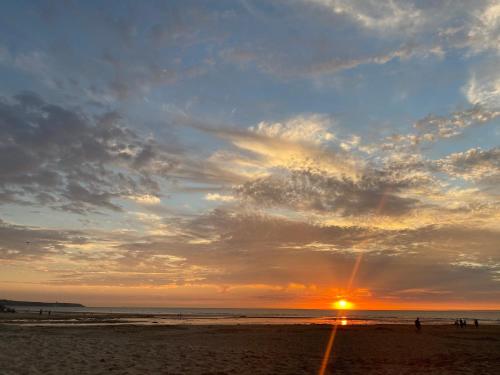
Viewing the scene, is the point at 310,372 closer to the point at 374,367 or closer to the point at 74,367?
the point at 374,367

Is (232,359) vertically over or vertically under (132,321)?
under

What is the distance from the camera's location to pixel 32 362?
69.4 feet

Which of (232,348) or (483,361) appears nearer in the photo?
(483,361)

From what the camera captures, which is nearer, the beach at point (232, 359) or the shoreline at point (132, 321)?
the beach at point (232, 359)

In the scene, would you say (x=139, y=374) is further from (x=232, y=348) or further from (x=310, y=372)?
(x=232, y=348)

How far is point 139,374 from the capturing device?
1886 centimetres

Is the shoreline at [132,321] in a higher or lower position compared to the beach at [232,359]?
higher

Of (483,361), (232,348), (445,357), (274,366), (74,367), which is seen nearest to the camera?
(74,367)

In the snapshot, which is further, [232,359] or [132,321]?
[132,321]

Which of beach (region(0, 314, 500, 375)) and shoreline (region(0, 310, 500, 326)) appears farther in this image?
shoreline (region(0, 310, 500, 326))

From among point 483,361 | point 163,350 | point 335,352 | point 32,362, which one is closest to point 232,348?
point 163,350

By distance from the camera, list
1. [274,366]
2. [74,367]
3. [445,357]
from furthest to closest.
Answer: [445,357]
[274,366]
[74,367]

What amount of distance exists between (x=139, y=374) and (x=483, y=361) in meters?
20.6

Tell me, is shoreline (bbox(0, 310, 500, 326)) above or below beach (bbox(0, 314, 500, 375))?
above
